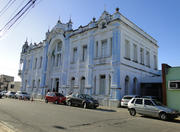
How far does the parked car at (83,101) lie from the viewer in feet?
53.6

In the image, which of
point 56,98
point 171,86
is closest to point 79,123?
point 171,86

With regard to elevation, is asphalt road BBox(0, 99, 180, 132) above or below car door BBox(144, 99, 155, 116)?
below

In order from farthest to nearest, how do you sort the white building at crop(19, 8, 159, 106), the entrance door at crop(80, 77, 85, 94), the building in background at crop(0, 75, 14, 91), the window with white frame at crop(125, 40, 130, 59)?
the building in background at crop(0, 75, 14, 91) → the entrance door at crop(80, 77, 85, 94) → the window with white frame at crop(125, 40, 130, 59) → the white building at crop(19, 8, 159, 106)

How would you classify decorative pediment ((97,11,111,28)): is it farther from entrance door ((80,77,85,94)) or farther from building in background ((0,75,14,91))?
building in background ((0,75,14,91))

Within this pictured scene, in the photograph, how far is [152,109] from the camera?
443 inches

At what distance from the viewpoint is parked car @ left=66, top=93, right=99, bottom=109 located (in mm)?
16344

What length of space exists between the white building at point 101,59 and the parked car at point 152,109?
6684mm

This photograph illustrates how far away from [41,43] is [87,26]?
54.4 feet

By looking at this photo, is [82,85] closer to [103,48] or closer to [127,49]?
[103,48]

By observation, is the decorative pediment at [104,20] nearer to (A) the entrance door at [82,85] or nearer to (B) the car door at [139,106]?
(A) the entrance door at [82,85]

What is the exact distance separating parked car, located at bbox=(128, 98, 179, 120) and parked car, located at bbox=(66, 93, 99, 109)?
483 cm

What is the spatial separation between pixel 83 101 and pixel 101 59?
7642 mm

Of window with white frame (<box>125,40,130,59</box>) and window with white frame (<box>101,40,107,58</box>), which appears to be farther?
window with white frame (<box>101,40,107,58</box>)

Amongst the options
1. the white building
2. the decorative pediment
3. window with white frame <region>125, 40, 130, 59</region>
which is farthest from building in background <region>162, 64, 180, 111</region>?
the decorative pediment
